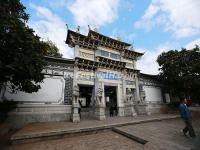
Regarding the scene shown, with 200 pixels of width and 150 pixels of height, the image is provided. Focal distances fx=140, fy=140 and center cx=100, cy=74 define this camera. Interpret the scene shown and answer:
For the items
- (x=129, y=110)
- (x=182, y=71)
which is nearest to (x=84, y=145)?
(x=129, y=110)

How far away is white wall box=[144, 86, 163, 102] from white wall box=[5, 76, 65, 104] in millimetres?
10550

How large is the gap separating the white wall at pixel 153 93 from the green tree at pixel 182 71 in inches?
73.1

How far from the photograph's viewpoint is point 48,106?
10.9 meters

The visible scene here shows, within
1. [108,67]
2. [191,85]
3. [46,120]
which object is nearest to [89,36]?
[108,67]

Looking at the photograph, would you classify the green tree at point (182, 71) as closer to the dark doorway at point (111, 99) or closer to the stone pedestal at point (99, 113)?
the dark doorway at point (111, 99)

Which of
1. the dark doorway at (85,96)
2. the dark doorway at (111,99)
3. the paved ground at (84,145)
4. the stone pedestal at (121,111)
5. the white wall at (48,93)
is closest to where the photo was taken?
the paved ground at (84,145)

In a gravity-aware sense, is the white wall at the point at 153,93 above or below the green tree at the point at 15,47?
below

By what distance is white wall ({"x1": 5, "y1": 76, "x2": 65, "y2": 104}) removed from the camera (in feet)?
33.8

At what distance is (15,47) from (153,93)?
16.1m

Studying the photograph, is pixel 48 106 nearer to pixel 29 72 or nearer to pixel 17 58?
pixel 29 72

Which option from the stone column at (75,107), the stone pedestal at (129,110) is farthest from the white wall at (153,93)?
the stone column at (75,107)

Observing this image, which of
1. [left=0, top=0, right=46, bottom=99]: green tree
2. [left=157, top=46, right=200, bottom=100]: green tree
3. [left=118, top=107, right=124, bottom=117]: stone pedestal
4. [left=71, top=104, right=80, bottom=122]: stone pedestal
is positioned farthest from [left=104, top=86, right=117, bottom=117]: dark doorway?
[left=0, top=0, right=46, bottom=99]: green tree

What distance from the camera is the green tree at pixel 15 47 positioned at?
568 centimetres

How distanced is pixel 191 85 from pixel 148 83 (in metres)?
4.65
